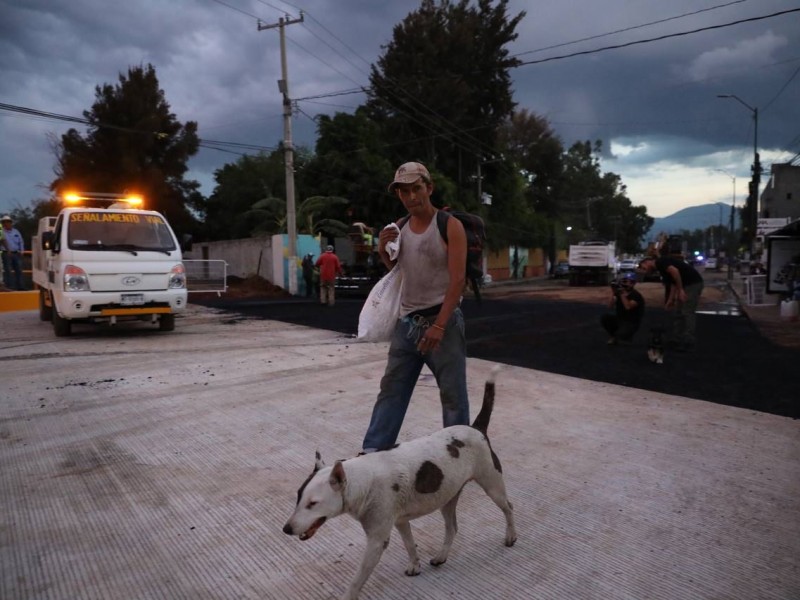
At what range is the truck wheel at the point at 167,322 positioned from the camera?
10242 mm

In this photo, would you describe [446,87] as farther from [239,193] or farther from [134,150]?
[134,150]

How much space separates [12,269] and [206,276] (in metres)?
6.82

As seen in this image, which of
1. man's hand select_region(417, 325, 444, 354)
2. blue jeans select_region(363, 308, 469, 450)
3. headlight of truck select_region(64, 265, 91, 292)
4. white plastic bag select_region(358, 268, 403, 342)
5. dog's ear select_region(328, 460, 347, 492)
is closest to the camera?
dog's ear select_region(328, 460, 347, 492)

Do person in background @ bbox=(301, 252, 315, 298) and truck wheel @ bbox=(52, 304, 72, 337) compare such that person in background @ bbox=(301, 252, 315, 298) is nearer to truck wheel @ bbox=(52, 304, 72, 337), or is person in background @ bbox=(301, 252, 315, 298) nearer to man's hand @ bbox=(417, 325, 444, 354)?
truck wheel @ bbox=(52, 304, 72, 337)

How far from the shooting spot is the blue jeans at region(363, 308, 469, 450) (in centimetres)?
316

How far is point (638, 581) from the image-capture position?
8.26 ft

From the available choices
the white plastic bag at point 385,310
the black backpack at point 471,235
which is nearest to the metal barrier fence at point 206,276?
the white plastic bag at point 385,310

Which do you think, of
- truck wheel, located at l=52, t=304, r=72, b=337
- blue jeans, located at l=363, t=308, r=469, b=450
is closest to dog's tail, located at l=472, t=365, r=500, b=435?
blue jeans, located at l=363, t=308, r=469, b=450

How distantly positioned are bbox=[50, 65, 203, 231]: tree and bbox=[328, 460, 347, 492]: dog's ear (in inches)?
1104

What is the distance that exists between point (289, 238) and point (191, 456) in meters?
18.9

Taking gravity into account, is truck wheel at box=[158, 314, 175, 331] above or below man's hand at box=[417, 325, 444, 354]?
below

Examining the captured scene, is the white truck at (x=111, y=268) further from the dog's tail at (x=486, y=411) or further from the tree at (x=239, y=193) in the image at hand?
the tree at (x=239, y=193)

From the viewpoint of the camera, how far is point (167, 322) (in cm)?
1030

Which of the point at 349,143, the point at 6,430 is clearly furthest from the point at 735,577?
the point at 349,143
